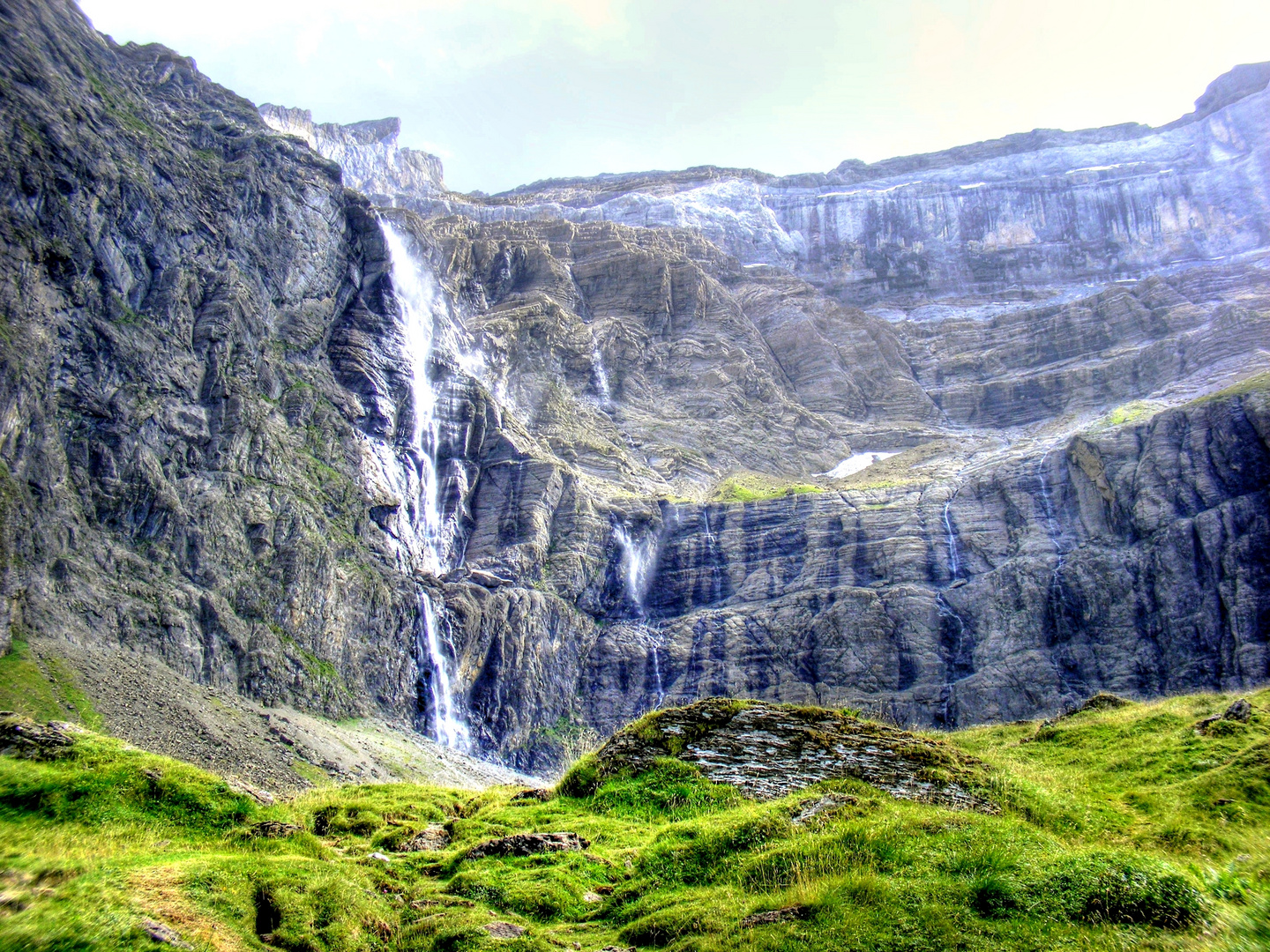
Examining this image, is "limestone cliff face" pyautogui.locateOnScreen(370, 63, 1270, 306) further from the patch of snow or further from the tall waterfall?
the tall waterfall

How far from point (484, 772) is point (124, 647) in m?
23.4

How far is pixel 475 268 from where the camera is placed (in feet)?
417

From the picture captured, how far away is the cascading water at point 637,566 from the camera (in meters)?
86.5

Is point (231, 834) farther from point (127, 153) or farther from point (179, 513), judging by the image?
point (127, 153)

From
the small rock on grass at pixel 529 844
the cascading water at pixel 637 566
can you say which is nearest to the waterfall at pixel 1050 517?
the cascading water at pixel 637 566

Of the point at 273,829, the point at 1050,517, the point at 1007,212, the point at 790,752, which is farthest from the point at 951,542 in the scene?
the point at 1007,212

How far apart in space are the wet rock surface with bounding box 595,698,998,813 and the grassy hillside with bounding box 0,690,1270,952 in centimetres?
75

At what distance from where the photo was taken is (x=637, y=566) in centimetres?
8881

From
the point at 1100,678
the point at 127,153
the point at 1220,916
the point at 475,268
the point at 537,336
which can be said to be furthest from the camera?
the point at 475,268

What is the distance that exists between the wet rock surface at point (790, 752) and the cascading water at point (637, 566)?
199ft

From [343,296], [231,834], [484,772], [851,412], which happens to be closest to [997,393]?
[851,412]

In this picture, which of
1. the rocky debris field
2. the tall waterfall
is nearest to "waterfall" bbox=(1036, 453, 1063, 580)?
the tall waterfall

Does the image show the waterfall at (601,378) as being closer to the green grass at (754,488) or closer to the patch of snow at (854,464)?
the green grass at (754,488)

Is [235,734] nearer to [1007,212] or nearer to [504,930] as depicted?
[504,930]
